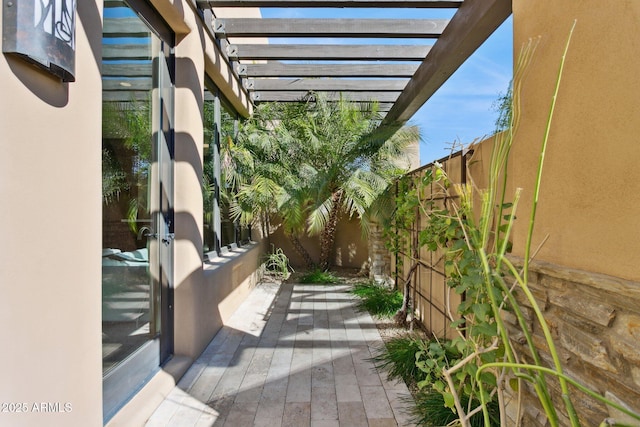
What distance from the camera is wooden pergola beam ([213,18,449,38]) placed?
11.7 ft

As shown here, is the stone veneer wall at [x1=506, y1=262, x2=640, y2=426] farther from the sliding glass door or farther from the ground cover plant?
the sliding glass door

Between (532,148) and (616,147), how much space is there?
0.46 m

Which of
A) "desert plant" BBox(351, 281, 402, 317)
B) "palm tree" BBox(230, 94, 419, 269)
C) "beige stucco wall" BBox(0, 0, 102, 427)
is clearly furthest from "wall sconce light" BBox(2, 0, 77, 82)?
"palm tree" BBox(230, 94, 419, 269)

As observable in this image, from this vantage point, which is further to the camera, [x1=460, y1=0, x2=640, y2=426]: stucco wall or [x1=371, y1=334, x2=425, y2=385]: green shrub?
[x1=371, y1=334, x2=425, y2=385]: green shrub

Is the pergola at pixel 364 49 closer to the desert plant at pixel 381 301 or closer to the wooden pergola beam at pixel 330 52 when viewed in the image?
the wooden pergola beam at pixel 330 52

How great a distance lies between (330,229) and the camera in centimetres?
659

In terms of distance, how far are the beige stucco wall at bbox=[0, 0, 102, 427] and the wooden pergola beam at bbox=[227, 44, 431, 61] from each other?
2815 mm

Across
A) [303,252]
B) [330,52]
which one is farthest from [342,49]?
[303,252]

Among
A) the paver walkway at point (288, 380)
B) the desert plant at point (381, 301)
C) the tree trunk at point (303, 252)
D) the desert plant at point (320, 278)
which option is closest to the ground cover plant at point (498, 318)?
the paver walkway at point (288, 380)

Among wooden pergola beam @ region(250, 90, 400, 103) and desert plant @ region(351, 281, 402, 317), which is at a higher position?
wooden pergola beam @ region(250, 90, 400, 103)

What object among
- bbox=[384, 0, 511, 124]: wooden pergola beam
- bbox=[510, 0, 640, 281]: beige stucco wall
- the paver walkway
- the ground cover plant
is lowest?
the paver walkway

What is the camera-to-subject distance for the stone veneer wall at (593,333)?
3.55 feet

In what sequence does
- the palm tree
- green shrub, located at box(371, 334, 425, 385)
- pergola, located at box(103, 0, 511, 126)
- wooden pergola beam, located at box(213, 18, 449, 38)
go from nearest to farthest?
pergola, located at box(103, 0, 511, 126) → green shrub, located at box(371, 334, 425, 385) → wooden pergola beam, located at box(213, 18, 449, 38) → the palm tree

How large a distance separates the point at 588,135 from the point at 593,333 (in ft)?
2.23
